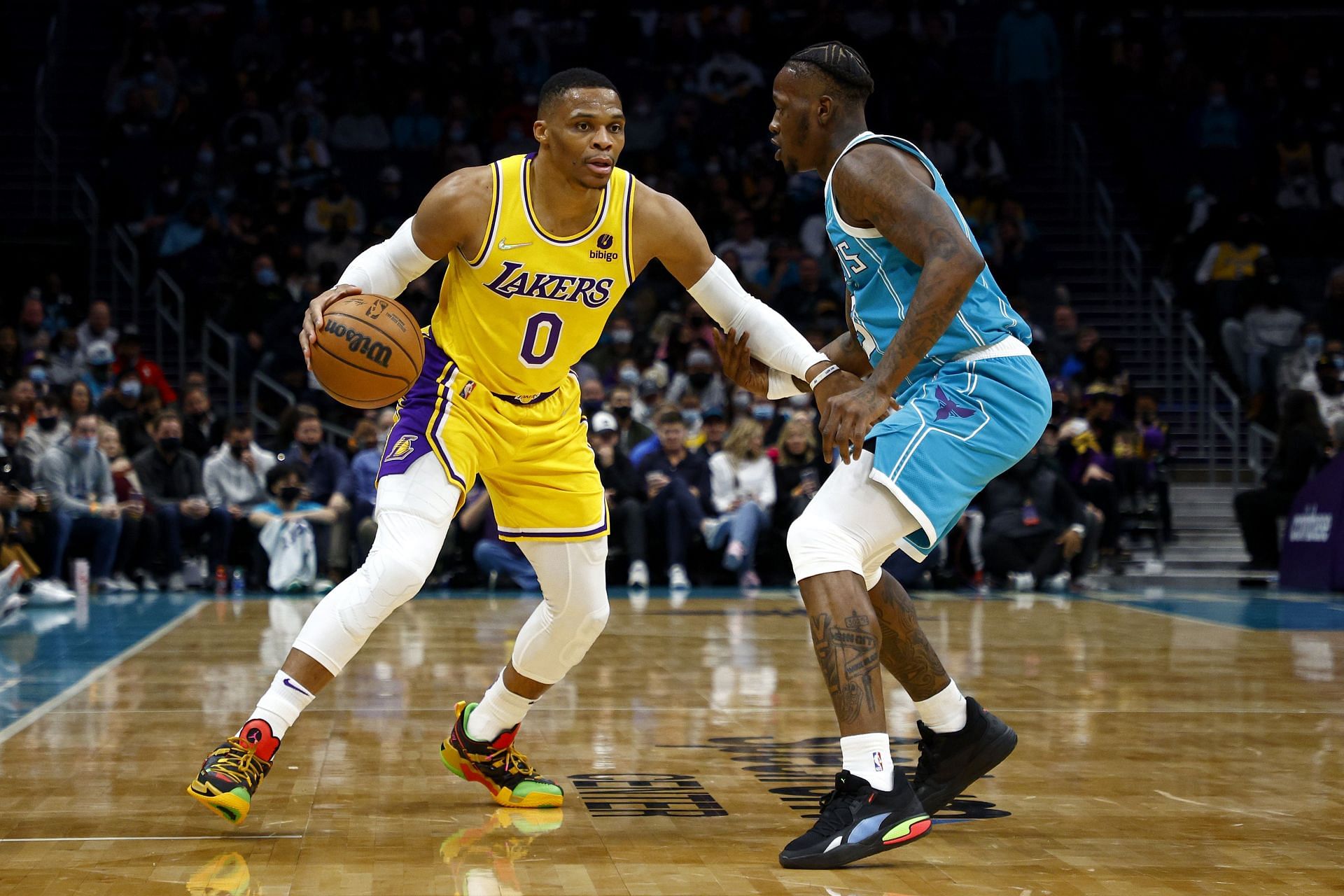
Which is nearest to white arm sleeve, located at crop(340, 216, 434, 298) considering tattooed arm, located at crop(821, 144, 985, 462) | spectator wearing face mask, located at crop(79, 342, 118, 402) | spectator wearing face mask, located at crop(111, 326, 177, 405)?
tattooed arm, located at crop(821, 144, 985, 462)

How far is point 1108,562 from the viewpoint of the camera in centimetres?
1432

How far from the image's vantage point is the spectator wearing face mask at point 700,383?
1470cm

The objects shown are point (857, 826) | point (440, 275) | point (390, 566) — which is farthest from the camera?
point (440, 275)

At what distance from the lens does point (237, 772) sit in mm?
3936


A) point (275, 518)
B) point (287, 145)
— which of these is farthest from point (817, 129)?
point (287, 145)

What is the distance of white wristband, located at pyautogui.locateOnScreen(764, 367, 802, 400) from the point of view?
4512mm

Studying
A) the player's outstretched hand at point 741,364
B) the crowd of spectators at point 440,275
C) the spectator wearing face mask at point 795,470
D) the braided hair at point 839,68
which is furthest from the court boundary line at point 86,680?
the spectator wearing face mask at point 795,470

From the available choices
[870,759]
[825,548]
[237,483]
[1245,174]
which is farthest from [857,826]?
[1245,174]

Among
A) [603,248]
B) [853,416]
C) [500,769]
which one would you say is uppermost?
[603,248]

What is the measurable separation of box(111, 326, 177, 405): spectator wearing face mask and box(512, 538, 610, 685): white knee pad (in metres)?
10.7

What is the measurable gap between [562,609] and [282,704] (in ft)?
2.81

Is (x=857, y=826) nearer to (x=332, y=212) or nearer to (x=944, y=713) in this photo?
(x=944, y=713)

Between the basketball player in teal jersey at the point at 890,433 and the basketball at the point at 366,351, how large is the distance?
3.92 ft

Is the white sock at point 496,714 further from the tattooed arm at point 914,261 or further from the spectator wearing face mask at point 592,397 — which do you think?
the spectator wearing face mask at point 592,397
